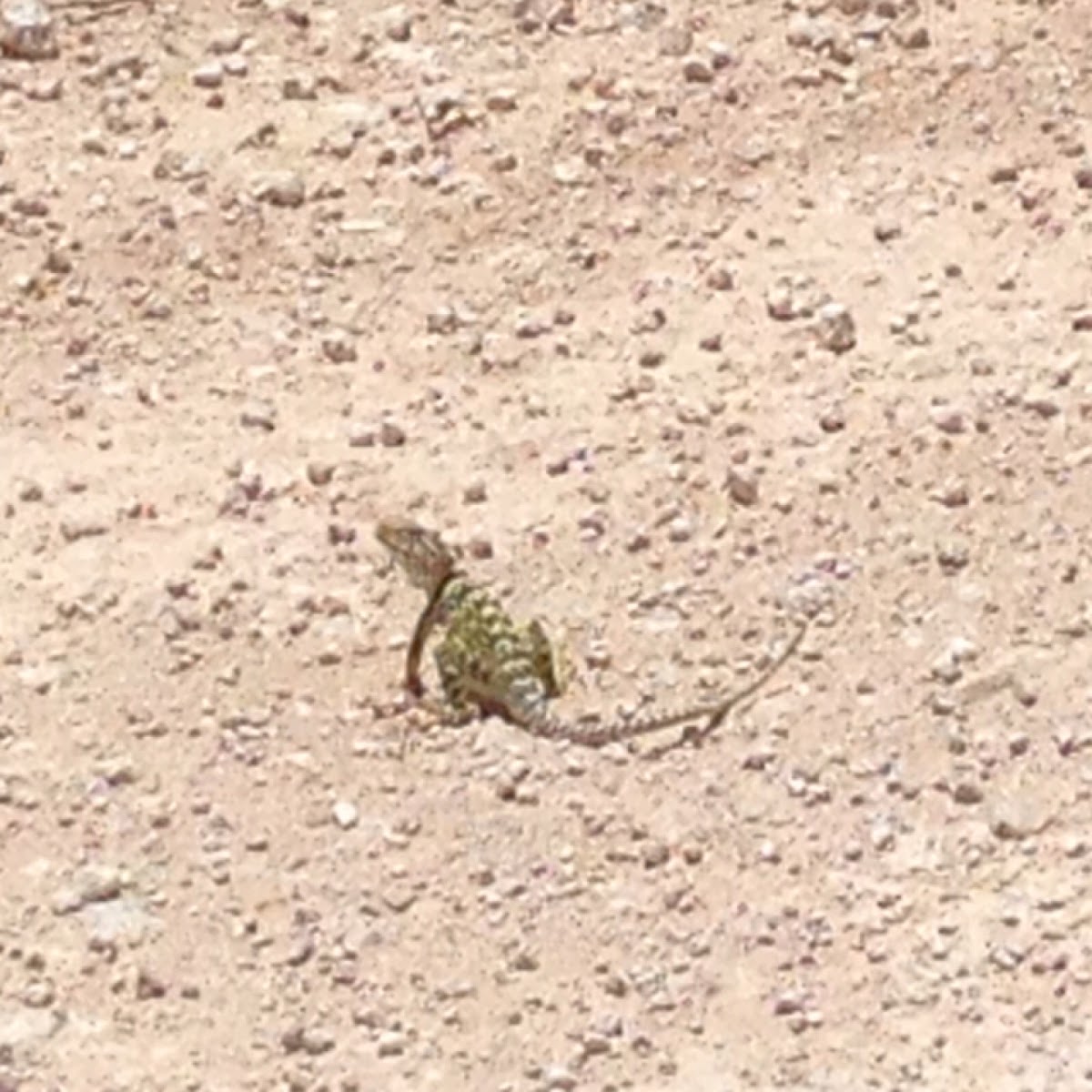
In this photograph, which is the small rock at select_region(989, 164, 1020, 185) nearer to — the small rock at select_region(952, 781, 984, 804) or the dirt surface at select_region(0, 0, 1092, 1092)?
the dirt surface at select_region(0, 0, 1092, 1092)

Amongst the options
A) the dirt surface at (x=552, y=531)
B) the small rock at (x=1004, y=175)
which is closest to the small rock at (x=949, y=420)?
the dirt surface at (x=552, y=531)

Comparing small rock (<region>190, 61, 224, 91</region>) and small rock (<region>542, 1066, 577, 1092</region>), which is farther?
small rock (<region>190, 61, 224, 91</region>)

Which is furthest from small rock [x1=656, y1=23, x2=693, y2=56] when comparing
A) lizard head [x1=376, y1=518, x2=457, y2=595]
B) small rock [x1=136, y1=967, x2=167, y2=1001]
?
small rock [x1=136, y1=967, x2=167, y2=1001]

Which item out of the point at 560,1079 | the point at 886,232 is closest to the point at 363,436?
the point at 886,232

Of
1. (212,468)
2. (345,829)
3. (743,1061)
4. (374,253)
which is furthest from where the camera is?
(374,253)

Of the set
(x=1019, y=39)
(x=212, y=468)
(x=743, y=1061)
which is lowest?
(x=743, y=1061)

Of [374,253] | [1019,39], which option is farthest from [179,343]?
[1019,39]

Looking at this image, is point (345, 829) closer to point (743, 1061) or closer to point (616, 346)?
point (743, 1061)

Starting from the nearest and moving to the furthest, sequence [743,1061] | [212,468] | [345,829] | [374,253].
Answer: [743,1061], [345,829], [212,468], [374,253]
